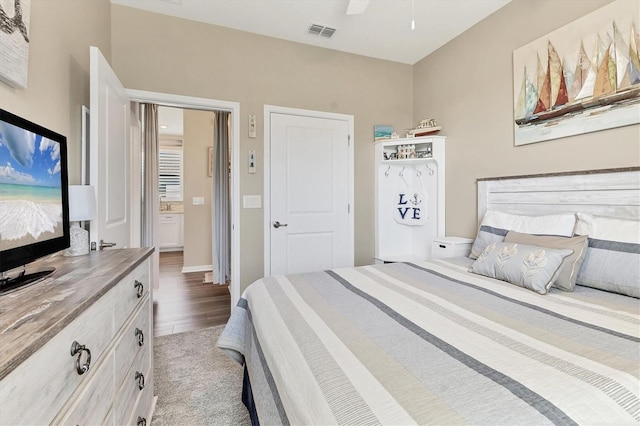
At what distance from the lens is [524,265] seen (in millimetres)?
1588

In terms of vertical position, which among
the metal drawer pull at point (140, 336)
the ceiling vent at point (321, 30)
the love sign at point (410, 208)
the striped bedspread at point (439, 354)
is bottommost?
the metal drawer pull at point (140, 336)

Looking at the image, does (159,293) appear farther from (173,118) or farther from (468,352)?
(468,352)

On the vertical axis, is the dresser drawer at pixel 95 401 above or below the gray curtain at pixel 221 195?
below

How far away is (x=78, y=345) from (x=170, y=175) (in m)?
7.28

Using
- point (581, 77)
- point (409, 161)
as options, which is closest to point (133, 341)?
point (409, 161)

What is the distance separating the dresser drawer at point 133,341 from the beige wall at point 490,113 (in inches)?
106

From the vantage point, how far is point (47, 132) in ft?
3.87

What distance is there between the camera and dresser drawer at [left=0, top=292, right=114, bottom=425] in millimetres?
511

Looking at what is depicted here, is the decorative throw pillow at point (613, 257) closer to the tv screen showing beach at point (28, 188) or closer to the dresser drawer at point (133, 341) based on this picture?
the dresser drawer at point (133, 341)

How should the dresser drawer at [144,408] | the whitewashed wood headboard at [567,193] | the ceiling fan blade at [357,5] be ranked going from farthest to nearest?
the ceiling fan blade at [357,5], the whitewashed wood headboard at [567,193], the dresser drawer at [144,408]

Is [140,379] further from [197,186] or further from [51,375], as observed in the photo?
[197,186]

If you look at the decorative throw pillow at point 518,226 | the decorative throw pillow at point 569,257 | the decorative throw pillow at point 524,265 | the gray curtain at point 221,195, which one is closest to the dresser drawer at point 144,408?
the decorative throw pillow at point 524,265

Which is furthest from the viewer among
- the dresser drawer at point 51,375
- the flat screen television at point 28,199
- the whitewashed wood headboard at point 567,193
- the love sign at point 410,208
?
the love sign at point 410,208

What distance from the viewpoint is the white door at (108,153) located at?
1.59m
